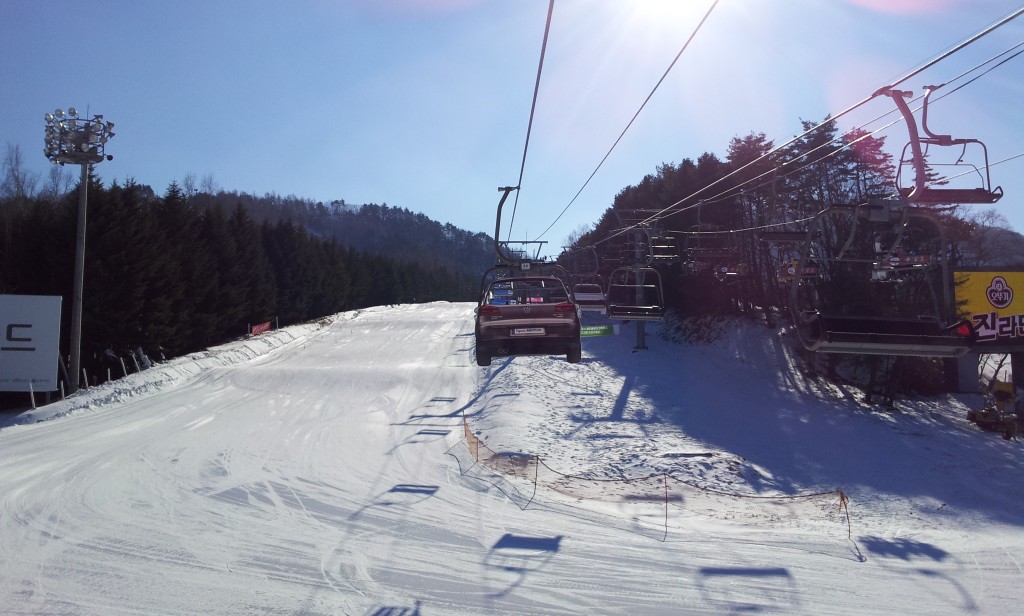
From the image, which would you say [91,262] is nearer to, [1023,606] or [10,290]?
[10,290]

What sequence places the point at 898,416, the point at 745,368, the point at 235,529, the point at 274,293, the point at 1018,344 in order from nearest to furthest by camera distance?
1. the point at 235,529
2. the point at 1018,344
3. the point at 898,416
4. the point at 745,368
5. the point at 274,293

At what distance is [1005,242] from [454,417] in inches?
1546

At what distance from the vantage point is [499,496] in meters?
18.2

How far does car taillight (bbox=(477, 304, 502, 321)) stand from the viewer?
10.8m

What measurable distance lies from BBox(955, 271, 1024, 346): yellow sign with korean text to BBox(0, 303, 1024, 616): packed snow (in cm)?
448

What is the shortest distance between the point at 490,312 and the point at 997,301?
88.3 ft

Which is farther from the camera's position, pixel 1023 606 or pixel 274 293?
pixel 274 293

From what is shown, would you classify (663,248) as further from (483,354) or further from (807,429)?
(807,429)

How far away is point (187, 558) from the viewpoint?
488 inches

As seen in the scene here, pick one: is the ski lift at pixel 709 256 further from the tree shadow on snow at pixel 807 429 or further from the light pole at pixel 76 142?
the light pole at pixel 76 142

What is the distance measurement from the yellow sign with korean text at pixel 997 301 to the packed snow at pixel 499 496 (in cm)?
448

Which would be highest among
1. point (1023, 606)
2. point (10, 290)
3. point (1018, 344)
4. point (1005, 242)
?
point (1005, 242)

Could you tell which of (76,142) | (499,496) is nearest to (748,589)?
(499,496)

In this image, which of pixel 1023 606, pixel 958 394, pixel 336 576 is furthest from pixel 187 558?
pixel 958 394
